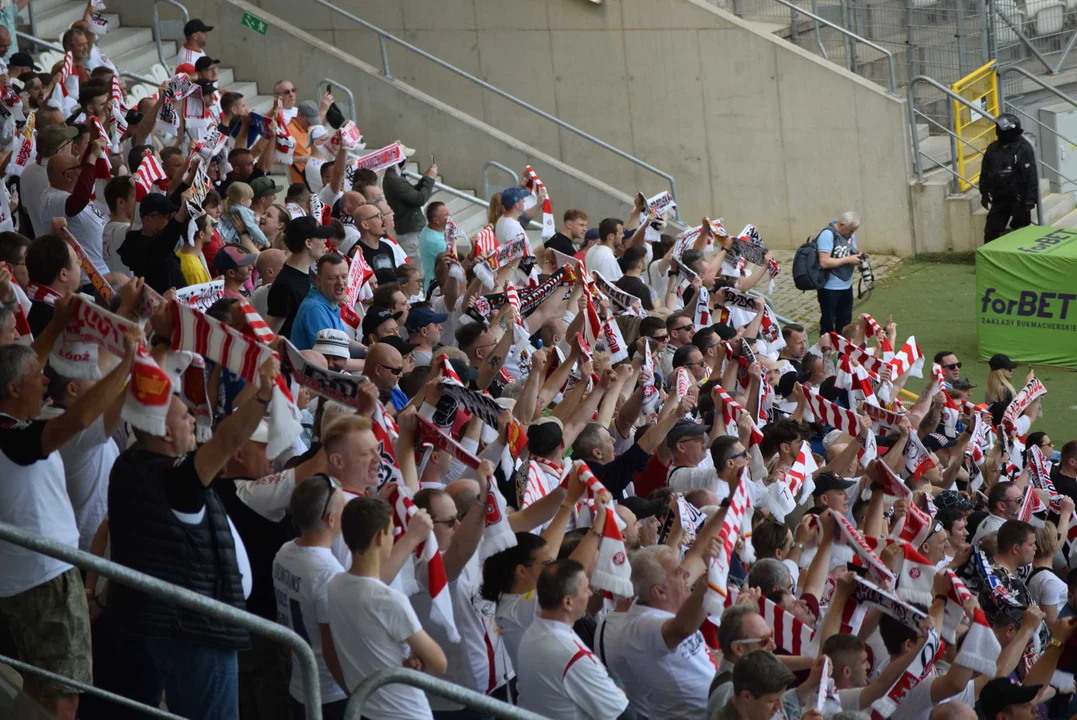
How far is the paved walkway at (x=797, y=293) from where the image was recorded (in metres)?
17.3

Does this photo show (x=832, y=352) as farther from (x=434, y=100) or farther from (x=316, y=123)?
(x=434, y=100)

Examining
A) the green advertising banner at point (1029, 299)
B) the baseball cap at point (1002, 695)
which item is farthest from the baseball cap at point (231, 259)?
the green advertising banner at point (1029, 299)

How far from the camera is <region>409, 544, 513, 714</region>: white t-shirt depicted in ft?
19.4

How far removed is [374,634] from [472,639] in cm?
97

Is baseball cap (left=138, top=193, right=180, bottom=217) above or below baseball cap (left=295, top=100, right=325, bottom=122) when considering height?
above

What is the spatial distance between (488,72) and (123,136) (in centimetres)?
765

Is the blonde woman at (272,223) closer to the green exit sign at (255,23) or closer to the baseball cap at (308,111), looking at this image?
the baseball cap at (308,111)

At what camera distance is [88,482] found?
613 cm

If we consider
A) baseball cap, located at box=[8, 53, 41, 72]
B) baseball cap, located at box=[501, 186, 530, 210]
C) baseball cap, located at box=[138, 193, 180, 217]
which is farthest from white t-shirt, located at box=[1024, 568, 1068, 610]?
baseball cap, located at box=[8, 53, 41, 72]

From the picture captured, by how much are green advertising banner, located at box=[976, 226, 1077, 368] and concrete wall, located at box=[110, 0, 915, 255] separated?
10.7 feet

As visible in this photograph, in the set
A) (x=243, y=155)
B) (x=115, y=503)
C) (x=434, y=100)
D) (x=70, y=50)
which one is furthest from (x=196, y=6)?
(x=115, y=503)

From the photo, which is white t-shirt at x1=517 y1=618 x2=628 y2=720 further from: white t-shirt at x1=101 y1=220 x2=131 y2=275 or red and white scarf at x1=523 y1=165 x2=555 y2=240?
red and white scarf at x1=523 y1=165 x2=555 y2=240

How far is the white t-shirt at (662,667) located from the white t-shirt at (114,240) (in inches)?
194

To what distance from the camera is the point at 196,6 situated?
63.1ft
